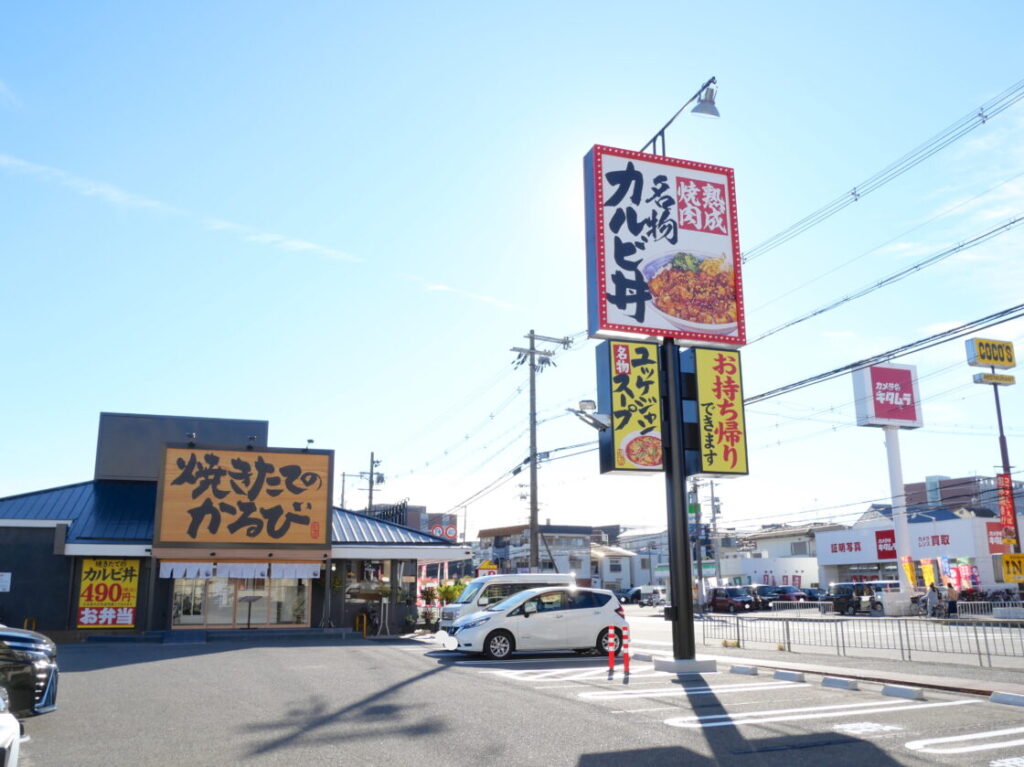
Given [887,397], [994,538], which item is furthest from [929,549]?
[887,397]

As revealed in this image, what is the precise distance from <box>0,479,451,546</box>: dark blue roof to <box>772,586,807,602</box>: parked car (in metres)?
29.3

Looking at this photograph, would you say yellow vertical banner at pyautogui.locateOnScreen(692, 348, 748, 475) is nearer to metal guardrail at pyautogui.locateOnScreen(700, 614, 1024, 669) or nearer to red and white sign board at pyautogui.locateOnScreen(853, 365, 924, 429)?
metal guardrail at pyautogui.locateOnScreen(700, 614, 1024, 669)

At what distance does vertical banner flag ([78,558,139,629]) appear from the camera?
26797mm

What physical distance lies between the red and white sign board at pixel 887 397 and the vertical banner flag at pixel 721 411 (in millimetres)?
28243

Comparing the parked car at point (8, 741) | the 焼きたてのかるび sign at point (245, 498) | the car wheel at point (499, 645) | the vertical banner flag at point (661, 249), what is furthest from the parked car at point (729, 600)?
the parked car at point (8, 741)

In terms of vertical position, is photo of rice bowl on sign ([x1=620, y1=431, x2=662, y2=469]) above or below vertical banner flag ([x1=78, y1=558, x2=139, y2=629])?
above

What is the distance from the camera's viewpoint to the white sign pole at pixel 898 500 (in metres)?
41.6

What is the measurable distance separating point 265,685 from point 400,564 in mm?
17675

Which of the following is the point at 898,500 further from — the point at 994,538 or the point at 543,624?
the point at 543,624

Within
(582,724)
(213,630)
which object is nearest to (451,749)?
(582,724)

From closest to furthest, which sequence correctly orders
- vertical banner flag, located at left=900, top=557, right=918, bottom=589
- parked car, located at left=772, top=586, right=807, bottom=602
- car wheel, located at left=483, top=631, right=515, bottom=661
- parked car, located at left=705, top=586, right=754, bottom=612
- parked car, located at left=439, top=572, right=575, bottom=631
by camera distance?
car wheel, located at left=483, top=631, right=515, bottom=661 → parked car, located at left=439, top=572, right=575, bottom=631 → vertical banner flag, located at left=900, top=557, right=918, bottom=589 → parked car, located at left=705, top=586, right=754, bottom=612 → parked car, located at left=772, top=586, right=807, bottom=602

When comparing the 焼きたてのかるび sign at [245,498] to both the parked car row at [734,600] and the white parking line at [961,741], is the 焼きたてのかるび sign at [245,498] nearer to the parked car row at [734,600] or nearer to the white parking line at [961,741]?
the white parking line at [961,741]

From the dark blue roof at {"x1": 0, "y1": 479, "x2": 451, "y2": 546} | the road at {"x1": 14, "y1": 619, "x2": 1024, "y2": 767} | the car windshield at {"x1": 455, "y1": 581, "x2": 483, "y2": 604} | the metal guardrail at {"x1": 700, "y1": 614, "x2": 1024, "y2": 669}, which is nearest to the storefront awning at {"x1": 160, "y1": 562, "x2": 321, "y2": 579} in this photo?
the dark blue roof at {"x1": 0, "y1": 479, "x2": 451, "y2": 546}

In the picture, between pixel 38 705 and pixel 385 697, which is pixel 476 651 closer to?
pixel 385 697
